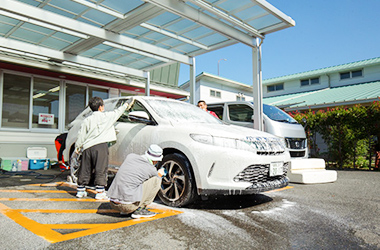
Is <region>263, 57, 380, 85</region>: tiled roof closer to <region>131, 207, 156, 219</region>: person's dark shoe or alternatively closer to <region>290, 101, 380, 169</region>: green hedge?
<region>290, 101, 380, 169</region>: green hedge

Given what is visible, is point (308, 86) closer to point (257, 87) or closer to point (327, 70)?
point (327, 70)

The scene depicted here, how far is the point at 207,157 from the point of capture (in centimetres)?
366

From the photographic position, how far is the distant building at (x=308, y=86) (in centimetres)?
1752

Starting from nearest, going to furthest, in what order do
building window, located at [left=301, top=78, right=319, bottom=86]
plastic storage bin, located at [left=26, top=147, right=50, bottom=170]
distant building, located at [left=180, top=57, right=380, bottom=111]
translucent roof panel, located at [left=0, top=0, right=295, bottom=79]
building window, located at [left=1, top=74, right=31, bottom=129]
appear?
1. translucent roof panel, located at [left=0, top=0, right=295, bottom=79]
2. plastic storage bin, located at [left=26, top=147, right=50, bottom=170]
3. building window, located at [left=1, top=74, right=31, bottom=129]
4. distant building, located at [left=180, top=57, right=380, bottom=111]
5. building window, located at [left=301, top=78, right=319, bottom=86]

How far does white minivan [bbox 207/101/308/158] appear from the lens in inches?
288

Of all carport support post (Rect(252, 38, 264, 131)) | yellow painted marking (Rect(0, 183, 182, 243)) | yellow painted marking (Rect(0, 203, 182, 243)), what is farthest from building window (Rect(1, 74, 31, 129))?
carport support post (Rect(252, 38, 264, 131))

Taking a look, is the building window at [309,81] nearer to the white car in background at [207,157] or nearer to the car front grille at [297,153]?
the car front grille at [297,153]

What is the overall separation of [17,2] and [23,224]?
5.03m

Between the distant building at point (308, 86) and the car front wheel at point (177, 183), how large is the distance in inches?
533

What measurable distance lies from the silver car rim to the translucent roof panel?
3702mm

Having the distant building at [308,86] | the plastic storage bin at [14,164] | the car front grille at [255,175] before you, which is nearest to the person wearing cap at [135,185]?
the car front grille at [255,175]

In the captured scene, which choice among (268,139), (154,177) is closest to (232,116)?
(268,139)

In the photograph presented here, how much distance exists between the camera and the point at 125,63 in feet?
35.0

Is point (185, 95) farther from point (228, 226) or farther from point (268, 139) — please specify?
point (228, 226)
